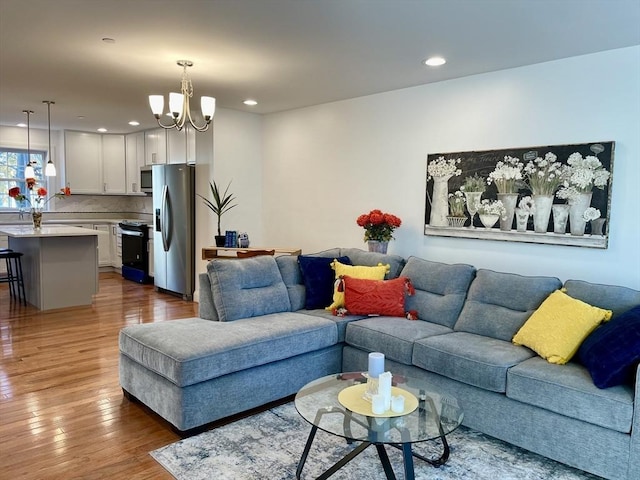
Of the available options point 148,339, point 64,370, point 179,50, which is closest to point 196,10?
point 179,50

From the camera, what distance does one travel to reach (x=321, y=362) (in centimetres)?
348

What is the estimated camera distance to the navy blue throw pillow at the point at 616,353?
2.35 meters

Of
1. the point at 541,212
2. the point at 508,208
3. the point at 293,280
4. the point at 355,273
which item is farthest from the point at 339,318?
the point at 541,212

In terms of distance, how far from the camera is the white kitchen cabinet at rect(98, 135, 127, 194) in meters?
8.46

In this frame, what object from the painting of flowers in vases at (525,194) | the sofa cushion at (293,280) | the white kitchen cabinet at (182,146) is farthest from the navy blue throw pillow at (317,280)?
the white kitchen cabinet at (182,146)

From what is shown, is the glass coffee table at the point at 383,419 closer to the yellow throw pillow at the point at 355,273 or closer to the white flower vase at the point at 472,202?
the yellow throw pillow at the point at 355,273

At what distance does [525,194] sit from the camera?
3736 mm

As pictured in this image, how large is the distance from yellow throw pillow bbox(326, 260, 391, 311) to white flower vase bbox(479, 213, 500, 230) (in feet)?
2.95

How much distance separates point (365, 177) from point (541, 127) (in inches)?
71.8

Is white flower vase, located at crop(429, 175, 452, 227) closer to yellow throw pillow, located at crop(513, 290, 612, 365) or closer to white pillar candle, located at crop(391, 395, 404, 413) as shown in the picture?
yellow throw pillow, located at crop(513, 290, 612, 365)

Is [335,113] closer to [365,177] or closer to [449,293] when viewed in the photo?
[365,177]

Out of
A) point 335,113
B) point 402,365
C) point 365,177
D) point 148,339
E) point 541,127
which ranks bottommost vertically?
point 402,365

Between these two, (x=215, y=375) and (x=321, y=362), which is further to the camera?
(x=321, y=362)

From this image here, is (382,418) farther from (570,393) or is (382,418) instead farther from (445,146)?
(445,146)
